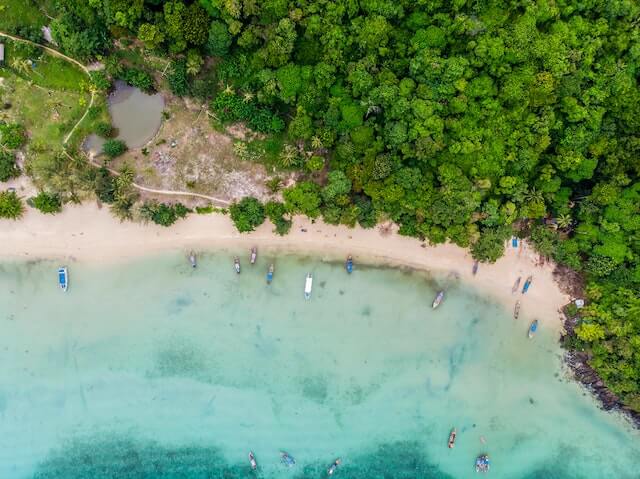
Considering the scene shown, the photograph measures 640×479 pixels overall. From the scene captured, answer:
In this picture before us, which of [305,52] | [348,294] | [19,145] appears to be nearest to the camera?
[305,52]

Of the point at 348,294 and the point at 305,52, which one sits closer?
the point at 305,52

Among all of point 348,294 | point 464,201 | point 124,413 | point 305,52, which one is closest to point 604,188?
point 464,201

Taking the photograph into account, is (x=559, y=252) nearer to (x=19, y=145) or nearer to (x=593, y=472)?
(x=593, y=472)

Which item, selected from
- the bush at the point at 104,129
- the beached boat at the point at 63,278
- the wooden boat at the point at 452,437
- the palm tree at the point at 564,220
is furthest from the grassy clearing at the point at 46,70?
the wooden boat at the point at 452,437

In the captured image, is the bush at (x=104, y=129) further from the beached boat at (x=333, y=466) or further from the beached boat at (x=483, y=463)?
the beached boat at (x=483, y=463)

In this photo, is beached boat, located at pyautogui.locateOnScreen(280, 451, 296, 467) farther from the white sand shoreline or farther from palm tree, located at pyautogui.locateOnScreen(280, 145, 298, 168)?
palm tree, located at pyautogui.locateOnScreen(280, 145, 298, 168)

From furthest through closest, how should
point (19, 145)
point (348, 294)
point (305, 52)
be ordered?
1. point (348, 294)
2. point (19, 145)
3. point (305, 52)

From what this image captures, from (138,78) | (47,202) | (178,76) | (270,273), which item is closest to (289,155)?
(270,273)

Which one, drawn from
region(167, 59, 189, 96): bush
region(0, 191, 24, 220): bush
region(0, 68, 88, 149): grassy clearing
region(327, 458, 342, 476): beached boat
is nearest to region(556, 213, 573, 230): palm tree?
region(327, 458, 342, 476): beached boat
